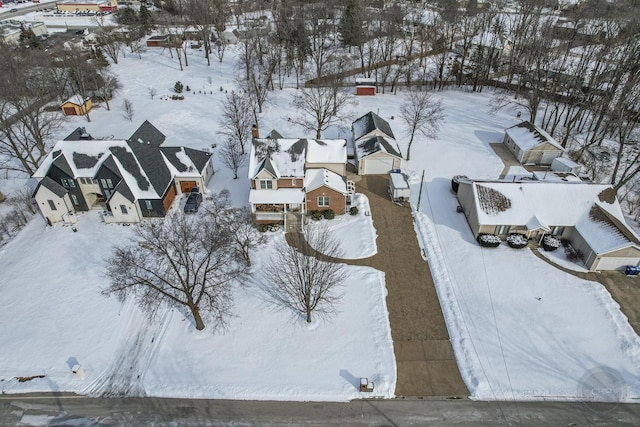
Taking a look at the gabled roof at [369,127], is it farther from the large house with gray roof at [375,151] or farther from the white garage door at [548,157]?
the white garage door at [548,157]

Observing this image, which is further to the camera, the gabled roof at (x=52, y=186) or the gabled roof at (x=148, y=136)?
the gabled roof at (x=148, y=136)

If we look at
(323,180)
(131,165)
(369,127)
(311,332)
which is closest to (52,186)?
(131,165)

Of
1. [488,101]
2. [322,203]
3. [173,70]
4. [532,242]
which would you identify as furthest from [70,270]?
[488,101]

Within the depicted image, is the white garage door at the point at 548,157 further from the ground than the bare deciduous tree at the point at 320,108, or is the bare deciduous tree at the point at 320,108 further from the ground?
the bare deciduous tree at the point at 320,108

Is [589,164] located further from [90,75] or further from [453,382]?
[90,75]

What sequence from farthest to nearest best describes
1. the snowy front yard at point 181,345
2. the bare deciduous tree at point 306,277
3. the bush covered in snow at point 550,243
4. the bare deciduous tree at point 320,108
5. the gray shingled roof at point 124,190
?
the bare deciduous tree at point 320,108, the gray shingled roof at point 124,190, the bush covered in snow at point 550,243, the bare deciduous tree at point 306,277, the snowy front yard at point 181,345

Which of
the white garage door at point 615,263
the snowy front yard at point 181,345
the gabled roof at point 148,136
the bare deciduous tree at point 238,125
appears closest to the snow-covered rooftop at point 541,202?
the white garage door at point 615,263

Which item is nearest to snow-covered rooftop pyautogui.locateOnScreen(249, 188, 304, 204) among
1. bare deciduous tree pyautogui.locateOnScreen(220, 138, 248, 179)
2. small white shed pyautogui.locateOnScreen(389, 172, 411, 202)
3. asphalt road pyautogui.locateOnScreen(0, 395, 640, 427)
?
bare deciduous tree pyautogui.locateOnScreen(220, 138, 248, 179)

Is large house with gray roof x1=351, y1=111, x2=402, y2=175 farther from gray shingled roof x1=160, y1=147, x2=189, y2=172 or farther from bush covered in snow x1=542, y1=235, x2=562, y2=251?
gray shingled roof x1=160, y1=147, x2=189, y2=172
